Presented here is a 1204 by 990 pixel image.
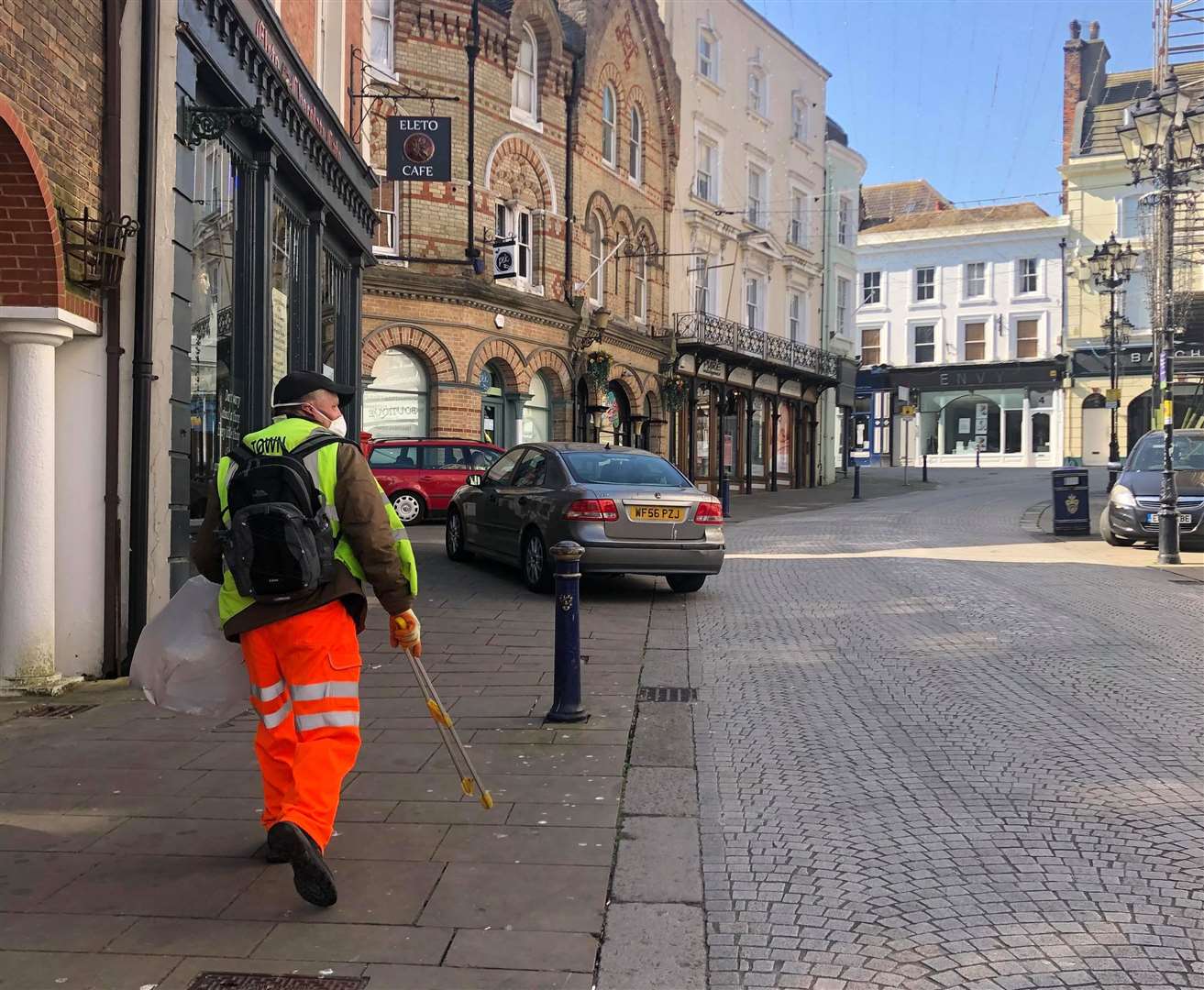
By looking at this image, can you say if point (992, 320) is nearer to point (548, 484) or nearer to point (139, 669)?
point (548, 484)

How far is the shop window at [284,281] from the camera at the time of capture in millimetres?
10914

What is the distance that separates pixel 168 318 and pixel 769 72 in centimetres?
3311

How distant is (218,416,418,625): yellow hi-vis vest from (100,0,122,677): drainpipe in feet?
10.9

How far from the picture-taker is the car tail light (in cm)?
1010

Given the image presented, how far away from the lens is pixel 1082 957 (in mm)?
3129

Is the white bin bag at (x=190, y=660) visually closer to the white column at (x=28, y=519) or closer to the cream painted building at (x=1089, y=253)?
the white column at (x=28, y=519)

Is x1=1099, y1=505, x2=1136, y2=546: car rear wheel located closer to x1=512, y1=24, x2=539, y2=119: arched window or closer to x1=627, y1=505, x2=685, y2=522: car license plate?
x1=627, y1=505, x2=685, y2=522: car license plate

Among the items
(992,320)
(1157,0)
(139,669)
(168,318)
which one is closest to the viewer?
(139,669)

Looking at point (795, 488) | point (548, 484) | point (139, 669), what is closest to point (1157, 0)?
point (548, 484)

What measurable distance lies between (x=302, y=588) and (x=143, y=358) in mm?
3982

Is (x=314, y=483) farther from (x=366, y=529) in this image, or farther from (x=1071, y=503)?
(x=1071, y=503)

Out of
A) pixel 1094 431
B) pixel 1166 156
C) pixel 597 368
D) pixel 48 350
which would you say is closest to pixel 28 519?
pixel 48 350

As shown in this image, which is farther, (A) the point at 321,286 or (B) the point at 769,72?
(B) the point at 769,72

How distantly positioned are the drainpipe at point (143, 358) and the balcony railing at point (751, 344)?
24.5 metres
